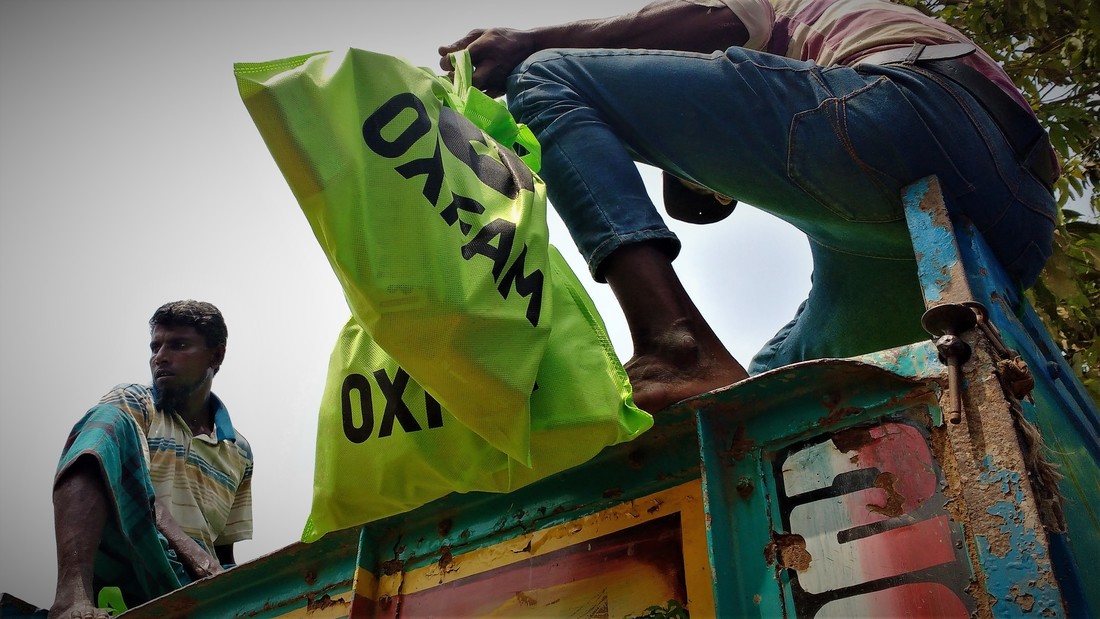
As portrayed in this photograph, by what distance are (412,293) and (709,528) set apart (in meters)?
0.59

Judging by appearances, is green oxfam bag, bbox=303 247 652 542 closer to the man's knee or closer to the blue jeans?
the blue jeans

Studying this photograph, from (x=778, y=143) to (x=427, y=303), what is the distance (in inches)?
35.3

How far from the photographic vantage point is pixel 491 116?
1.74m

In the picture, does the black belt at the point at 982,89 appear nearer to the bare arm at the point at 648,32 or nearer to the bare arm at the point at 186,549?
the bare arm at the point at 648,32

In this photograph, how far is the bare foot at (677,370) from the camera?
1.61m

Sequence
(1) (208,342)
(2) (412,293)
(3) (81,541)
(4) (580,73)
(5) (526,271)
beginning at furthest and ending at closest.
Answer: (1) (208,342) → (3) (81,541) → (4) (580,73) → (5) (526,271) → (2) (412,293)

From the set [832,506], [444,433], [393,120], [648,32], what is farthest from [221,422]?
[832,506]

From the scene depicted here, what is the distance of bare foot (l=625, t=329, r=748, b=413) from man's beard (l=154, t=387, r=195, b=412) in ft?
7.64

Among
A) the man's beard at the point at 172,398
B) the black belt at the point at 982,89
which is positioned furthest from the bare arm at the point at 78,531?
the black belt at the point at 982,89

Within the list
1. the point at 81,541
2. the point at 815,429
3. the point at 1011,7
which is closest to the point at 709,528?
the point at 815,429

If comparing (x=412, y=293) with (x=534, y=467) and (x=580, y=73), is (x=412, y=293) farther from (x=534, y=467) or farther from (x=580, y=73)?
(x=580, y=73)

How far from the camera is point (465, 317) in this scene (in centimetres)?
→ 131

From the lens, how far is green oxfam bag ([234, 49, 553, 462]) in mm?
1288

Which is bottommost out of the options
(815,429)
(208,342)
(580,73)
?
(815,429)
